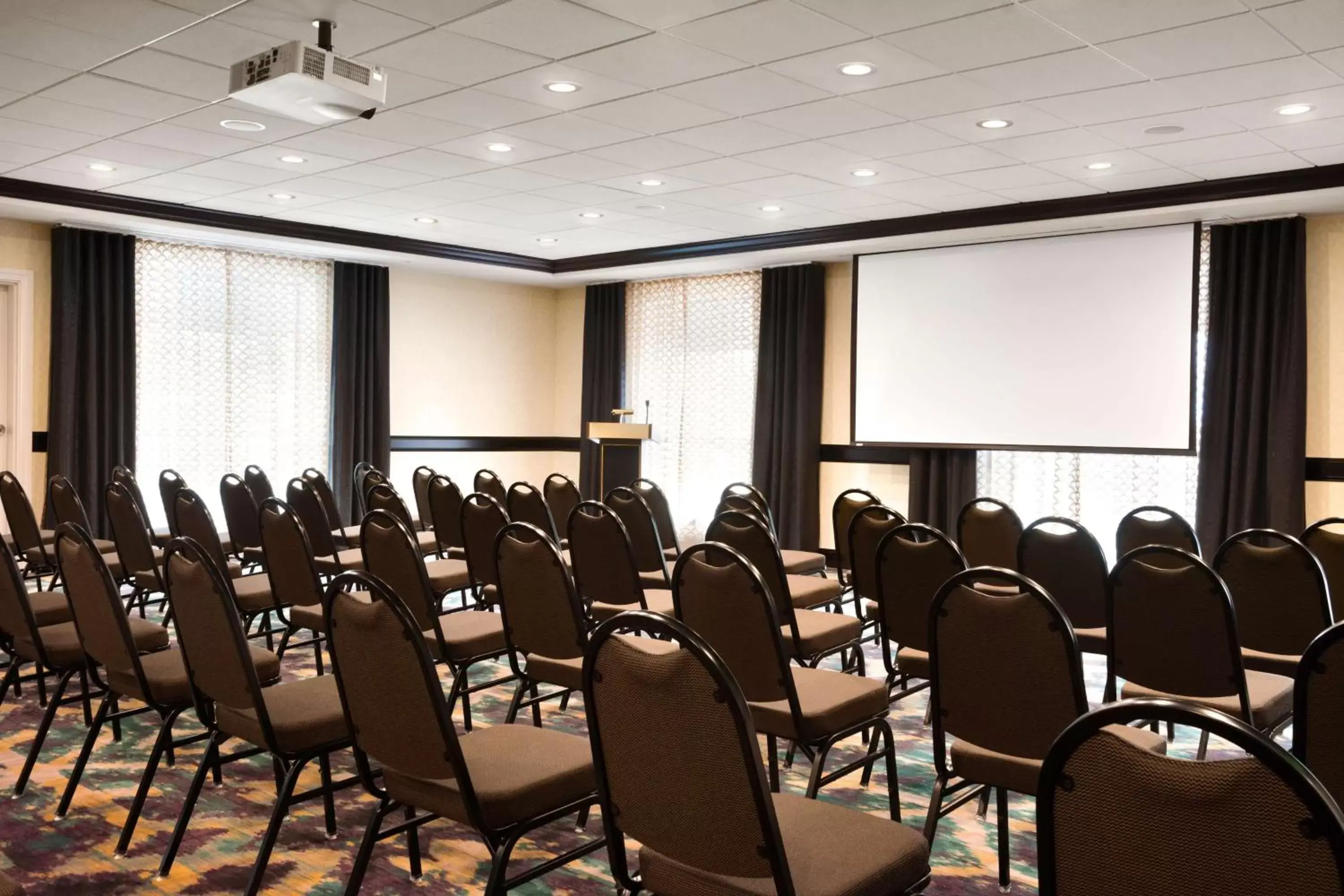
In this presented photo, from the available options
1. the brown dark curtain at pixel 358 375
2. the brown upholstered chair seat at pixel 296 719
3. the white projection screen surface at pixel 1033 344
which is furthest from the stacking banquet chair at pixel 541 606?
the brown dark curtain at pixel 358 375

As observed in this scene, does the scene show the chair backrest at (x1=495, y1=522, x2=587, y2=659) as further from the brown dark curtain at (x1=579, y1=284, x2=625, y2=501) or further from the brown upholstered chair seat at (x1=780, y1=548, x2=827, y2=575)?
the brown dark curtain at (x1=579, y1=284, x2=625, y2=501)

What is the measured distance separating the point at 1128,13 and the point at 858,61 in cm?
110

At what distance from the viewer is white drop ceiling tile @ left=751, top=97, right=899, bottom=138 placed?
5.49 metres

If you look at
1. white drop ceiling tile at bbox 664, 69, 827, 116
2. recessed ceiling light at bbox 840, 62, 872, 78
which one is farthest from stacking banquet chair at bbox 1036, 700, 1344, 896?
white drop ceiling tile at bbox 664, 69, 827, 116

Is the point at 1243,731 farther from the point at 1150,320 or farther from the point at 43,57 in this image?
the point at 1150,320

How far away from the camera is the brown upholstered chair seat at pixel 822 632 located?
13.6 feet

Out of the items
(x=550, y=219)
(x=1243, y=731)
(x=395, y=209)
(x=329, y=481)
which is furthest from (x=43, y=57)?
(x=329, y=481)

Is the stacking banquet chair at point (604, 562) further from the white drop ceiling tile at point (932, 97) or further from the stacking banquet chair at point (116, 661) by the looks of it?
the white drop ceiling tile at point (932, 97)

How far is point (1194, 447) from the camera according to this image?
25.5ft

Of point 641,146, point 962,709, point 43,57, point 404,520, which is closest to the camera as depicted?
point 962,709

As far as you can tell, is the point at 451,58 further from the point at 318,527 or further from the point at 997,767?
the point at 997,767

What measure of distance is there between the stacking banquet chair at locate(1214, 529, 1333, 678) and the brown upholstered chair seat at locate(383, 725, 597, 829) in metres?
2.42

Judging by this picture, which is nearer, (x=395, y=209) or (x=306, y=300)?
(x=395, y=209)

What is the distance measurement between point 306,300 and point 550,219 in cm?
310
